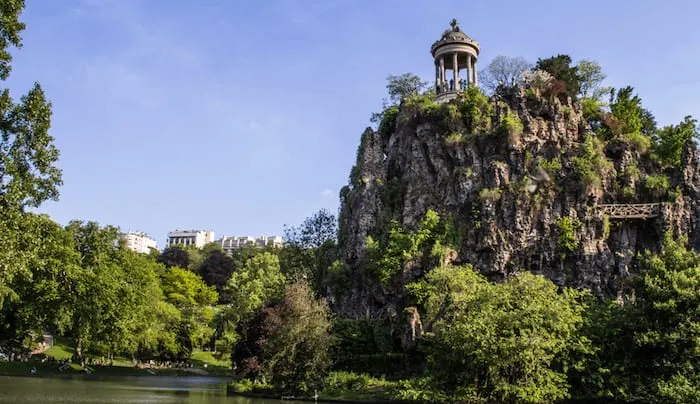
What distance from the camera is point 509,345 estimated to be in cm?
2300

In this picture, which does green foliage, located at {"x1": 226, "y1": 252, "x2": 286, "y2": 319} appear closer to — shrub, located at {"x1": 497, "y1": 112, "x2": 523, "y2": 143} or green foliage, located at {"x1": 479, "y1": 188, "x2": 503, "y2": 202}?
green foliage, located at {"x1": 479, "y1": 188, "x2": 503, "y2": 202}

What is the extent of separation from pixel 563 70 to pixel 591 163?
11588mm

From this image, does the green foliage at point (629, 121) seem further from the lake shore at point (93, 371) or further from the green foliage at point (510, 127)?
the lake shore at point (93, 371)

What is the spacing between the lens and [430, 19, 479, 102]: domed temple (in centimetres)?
5025

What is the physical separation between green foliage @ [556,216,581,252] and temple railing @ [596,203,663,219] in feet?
6.83

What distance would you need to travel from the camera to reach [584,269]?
3909 centimetres

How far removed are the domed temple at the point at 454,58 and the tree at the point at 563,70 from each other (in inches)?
219

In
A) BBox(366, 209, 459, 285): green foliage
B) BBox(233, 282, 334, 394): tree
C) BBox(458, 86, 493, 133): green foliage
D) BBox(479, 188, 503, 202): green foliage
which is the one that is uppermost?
BBox(458, 86, 493, 133): green foliage

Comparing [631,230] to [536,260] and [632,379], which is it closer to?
[536,260]

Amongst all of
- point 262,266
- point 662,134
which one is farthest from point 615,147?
point 262,266

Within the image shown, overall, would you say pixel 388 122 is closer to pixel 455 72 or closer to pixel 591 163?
pixel 455 72

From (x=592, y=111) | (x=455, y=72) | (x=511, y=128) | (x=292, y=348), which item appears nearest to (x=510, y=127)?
(x=511, y=128)

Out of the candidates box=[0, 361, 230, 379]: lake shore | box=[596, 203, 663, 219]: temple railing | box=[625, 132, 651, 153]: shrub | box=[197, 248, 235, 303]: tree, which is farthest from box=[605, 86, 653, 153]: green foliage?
box=[197, 248, 235, 303]: tree

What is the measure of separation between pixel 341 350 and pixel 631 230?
72.7 feet
